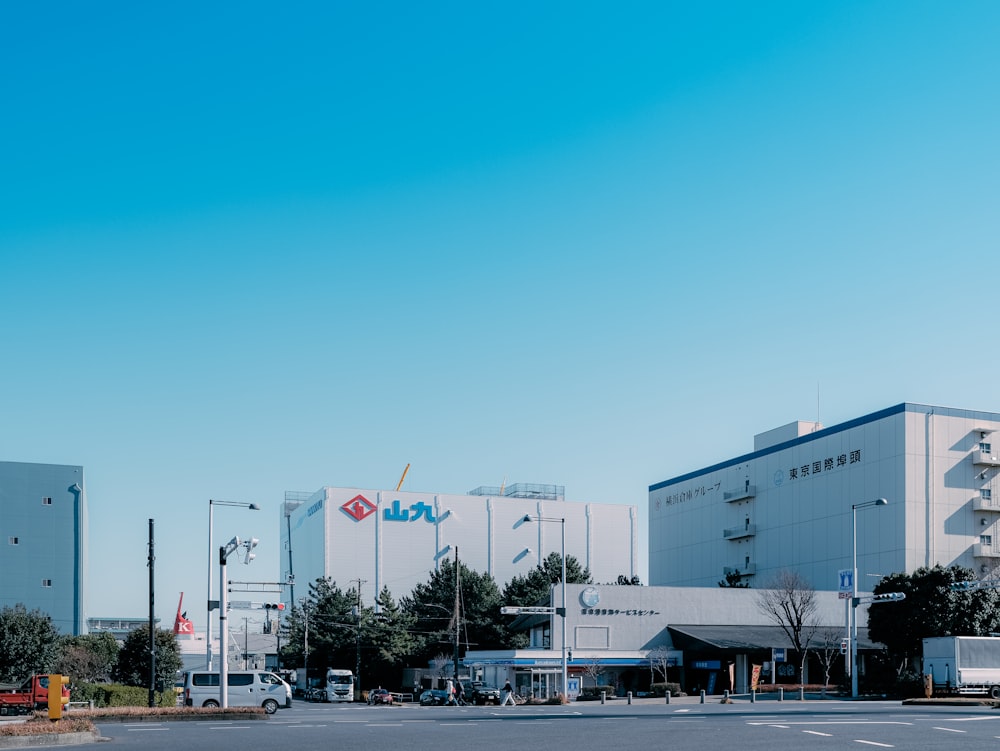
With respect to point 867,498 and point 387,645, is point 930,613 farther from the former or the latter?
point 387,645

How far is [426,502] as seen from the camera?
398 ft

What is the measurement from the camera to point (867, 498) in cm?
8425

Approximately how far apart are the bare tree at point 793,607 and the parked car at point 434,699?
74.9 feet

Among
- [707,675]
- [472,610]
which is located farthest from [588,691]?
[472,610]

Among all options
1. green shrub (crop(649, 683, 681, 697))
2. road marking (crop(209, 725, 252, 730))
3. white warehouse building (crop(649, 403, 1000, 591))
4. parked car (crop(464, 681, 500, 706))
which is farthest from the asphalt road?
white warehouse building (crop(649, 403, 1000, 591))

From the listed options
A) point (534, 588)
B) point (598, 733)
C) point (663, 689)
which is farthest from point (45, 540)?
→ point (598, 733)

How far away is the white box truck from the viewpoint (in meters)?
51.7

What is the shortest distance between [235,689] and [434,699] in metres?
18.2

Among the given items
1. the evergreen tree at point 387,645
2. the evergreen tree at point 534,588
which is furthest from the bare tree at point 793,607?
the evergreen tree at point 387,645

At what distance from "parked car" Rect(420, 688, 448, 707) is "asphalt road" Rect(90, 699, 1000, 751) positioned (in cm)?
2780

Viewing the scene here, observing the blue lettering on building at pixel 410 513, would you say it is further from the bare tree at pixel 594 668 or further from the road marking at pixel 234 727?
the road marking at pixel 234 727

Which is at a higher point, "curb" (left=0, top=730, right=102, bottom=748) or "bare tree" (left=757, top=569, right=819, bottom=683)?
"curb" (left=0, top=730, right=102, bottom=748)

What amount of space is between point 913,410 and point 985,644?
31764 millimetres

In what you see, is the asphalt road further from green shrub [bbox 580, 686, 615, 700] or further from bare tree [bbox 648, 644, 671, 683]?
bare tree [bbox 648, 644, 671, 683]
